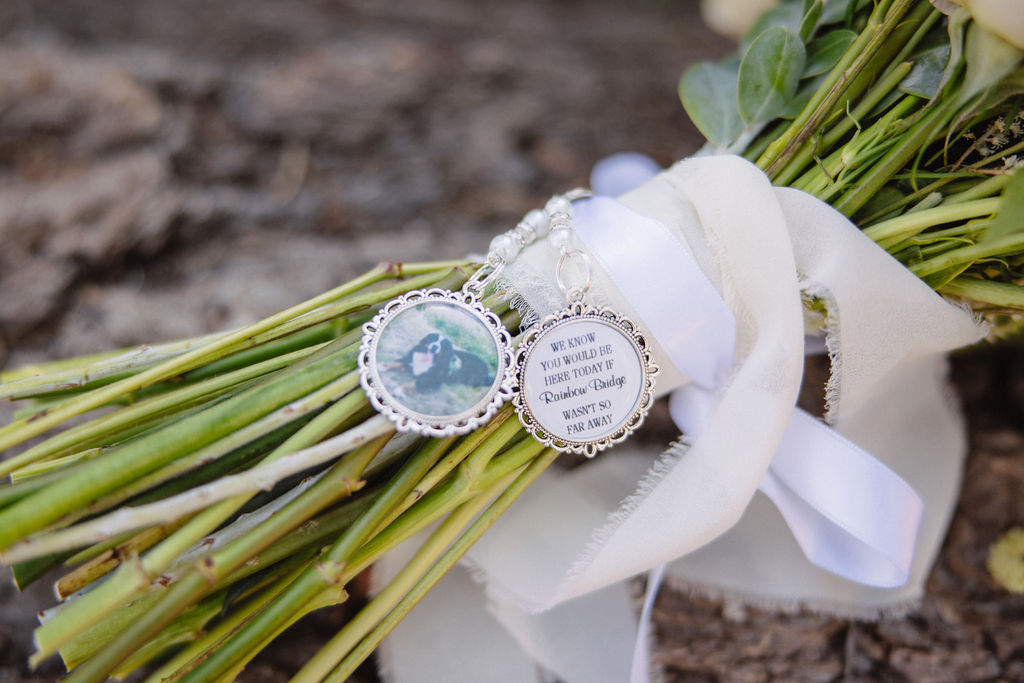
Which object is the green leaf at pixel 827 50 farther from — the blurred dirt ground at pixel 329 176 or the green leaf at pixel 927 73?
the blurred dirt ground at pixel 329 176

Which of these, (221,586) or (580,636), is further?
(580,636)

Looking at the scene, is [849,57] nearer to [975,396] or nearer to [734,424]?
[734,424]

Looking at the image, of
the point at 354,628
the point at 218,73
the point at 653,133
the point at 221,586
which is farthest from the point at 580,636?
the point at 218,73

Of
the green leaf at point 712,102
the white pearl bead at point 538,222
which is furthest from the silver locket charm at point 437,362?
the green leaf at point 712,102

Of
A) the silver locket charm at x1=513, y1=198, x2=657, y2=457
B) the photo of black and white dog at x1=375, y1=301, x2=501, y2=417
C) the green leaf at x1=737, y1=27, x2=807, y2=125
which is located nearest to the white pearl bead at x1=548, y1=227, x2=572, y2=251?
the silver locket charm at x1=513, y1=198, x2=657, y2=457

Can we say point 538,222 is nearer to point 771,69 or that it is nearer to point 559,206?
point 559,206
